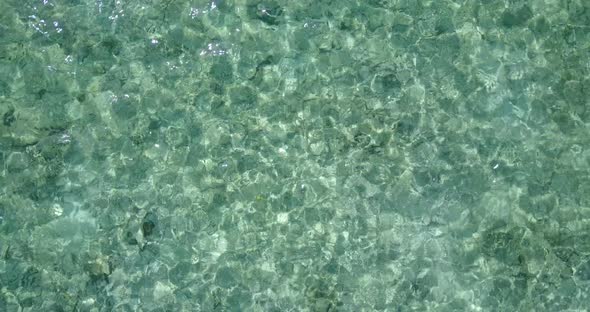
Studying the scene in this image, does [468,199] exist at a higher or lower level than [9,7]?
lower

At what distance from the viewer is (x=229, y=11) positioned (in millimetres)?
1532

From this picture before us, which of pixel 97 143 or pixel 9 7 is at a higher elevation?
pixel 9 7

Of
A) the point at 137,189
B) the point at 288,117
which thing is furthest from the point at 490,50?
the point at 137,189

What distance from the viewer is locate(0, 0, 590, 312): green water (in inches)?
58.2

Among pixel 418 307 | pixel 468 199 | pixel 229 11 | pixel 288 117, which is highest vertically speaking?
pixel 229 11

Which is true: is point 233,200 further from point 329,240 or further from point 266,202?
point 329,240

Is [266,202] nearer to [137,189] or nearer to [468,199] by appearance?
[137,189]

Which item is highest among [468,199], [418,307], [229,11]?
[229,11]

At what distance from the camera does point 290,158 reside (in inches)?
59.2

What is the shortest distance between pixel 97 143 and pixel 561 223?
807mm

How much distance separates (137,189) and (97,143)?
0.34 feet

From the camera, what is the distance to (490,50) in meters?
1.56

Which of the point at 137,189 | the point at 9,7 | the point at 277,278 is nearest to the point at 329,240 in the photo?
the point at 277,278

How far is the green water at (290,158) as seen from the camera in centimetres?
148
